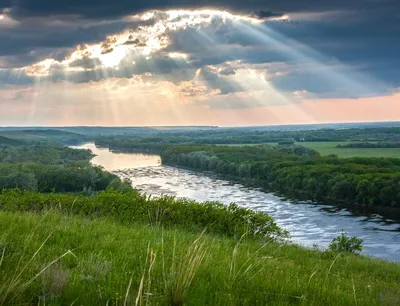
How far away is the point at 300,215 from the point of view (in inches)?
2640

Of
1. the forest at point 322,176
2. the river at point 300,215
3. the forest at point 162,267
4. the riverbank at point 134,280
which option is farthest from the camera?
the forest at point 322,176

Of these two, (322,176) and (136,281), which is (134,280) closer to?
(136,281)

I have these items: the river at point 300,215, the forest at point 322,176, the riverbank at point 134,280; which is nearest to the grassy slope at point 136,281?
the riverbank at point 134,280

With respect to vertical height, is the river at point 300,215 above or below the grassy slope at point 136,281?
below

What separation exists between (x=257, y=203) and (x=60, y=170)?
43.2 m

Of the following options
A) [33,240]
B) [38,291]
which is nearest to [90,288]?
[38,291]

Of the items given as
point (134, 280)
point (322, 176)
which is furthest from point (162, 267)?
point (322, 176)

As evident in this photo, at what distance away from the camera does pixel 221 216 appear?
27328 mm

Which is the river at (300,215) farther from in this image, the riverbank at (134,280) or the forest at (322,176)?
the riverbank at (134,280)

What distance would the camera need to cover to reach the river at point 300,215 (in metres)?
51.0

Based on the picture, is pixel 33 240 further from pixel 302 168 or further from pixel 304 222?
pixel 302 168

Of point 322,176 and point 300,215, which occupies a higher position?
point 322,176

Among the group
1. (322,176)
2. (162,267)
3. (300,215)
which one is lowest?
(300,215)

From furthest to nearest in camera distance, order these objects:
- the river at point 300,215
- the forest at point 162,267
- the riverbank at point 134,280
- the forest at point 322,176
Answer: the forest at point 322,176 < the river at point 300,215 < the forest at point 162,267 < the riverbank at point 134,280
